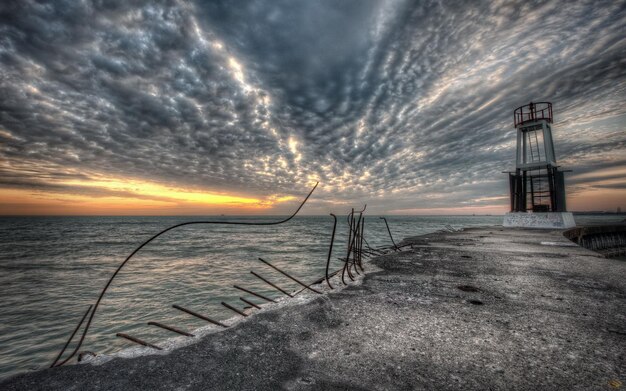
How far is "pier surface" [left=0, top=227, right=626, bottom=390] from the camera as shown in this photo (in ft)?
7.89

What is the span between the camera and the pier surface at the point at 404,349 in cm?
241

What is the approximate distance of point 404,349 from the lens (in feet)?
9.57

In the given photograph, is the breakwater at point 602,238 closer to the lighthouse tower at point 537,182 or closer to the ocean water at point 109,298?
the lighthouse tower at point 537,182

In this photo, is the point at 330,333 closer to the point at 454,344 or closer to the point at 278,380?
the point at 278,380

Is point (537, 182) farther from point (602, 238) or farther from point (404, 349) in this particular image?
point (404, 349)

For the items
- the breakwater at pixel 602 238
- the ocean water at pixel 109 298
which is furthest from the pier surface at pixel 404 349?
the breakwater at pixel 602 238

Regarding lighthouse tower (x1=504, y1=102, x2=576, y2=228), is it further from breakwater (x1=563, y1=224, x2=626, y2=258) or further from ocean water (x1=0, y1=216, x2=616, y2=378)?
ocean water (x1=0, y1=216, x2=616, y2=378)

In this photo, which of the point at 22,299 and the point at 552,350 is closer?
the point at 552,350

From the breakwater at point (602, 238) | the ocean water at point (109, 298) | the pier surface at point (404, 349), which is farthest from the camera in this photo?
the breakwater at point (602, 238)

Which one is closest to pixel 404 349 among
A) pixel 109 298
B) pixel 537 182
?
pixel 109 298

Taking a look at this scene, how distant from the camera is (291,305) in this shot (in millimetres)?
4512

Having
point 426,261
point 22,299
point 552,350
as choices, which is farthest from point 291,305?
point 22,299

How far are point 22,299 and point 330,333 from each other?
12359mm

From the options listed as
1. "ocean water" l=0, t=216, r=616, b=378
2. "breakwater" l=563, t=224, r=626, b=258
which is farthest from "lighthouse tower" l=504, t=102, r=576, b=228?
"ocean water" l=0, t=216, r=616, b=378
